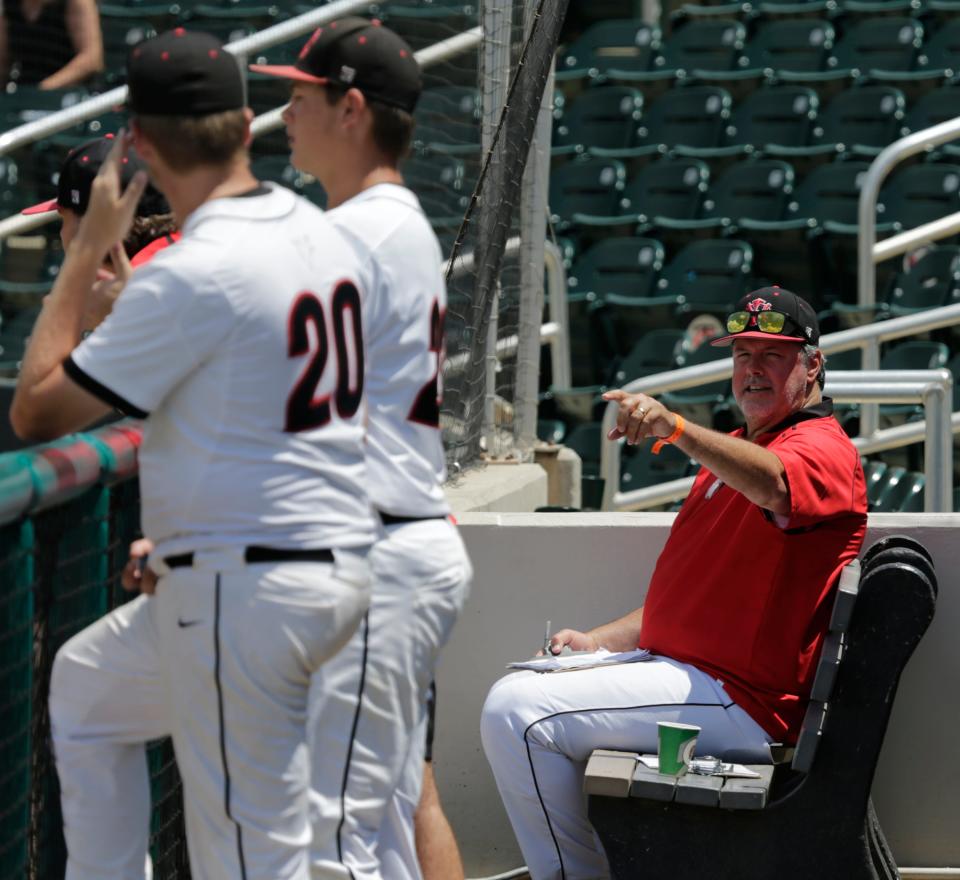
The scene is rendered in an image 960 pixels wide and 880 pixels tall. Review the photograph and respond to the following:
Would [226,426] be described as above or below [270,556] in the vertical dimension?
above

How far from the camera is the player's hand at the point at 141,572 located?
2.18 metres

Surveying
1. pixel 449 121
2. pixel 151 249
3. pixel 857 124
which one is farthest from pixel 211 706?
pixel 857 124

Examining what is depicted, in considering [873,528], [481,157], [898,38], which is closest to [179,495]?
[873,528]

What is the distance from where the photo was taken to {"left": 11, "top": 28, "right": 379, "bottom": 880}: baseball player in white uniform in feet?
6.62

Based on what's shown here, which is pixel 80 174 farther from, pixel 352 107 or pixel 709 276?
pixel 709 276

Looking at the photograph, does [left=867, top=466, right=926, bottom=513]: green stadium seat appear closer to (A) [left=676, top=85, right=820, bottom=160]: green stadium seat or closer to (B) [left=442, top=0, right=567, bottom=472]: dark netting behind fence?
(B) [left=442, top=0, right=567, bottom=472]: dark netting behind fence

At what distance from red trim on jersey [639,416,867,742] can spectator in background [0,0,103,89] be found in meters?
3.55

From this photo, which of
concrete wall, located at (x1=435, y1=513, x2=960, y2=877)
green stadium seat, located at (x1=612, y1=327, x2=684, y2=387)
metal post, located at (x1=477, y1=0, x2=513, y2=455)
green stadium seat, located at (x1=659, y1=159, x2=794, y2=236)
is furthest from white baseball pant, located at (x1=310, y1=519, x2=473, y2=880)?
green stadium seat, located at (x1=659, y1=159, x2=794, y2=236)

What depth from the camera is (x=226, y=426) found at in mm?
2049

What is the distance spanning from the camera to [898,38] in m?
10.7

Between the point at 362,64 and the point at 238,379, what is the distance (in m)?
0.60

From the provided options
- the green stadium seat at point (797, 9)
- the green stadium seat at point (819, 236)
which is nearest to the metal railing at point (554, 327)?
the green stadium seat at point (819, 236)

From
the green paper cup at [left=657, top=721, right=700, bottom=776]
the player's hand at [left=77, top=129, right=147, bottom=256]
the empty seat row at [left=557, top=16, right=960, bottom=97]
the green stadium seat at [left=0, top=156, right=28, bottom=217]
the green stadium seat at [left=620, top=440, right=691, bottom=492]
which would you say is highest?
the empty seat row at [left=557, top=16, right=960, bottom=97]

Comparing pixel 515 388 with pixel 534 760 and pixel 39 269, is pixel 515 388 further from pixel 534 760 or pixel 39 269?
pixel 39 269
